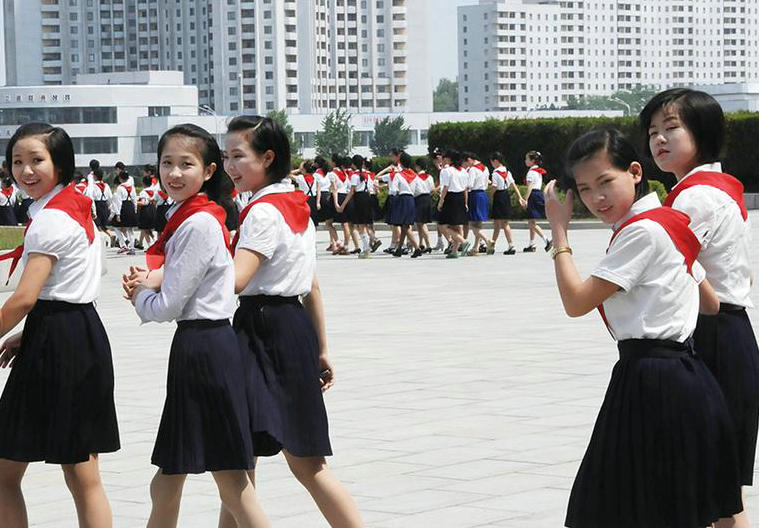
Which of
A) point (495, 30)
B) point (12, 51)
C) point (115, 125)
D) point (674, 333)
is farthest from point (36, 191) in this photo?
point (495, 30)

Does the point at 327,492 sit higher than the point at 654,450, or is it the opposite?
the point at 654,450

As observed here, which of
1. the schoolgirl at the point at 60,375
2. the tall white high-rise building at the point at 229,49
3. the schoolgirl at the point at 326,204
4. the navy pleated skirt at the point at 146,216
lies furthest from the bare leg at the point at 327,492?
the tall white high-rise building at the point at 229,49

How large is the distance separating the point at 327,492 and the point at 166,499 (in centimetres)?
51

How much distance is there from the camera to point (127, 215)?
25656 mm

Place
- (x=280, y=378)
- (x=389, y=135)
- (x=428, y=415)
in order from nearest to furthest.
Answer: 1. (x=280, y=378)
2. (x=428, y=415)
3. (x=389, y=135)

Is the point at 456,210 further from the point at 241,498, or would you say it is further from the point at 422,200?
the point at 241,498

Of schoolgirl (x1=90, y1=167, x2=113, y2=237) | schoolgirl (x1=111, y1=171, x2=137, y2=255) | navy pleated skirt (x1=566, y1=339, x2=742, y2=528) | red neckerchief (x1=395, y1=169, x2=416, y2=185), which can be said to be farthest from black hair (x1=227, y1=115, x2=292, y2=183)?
schoolgirl (x1=90, y1=167, x2=113, y2=237)

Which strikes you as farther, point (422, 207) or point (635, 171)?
point (422, 207)

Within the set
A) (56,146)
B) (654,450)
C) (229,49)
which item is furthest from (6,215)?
(229,49)

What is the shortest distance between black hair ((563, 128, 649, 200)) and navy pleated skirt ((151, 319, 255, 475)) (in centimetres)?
122

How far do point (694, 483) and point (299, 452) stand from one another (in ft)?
4.31

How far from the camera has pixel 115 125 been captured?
113 m

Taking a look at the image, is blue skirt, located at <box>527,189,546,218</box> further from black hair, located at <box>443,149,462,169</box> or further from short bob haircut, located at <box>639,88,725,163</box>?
short bob haircut, located at <box>639,88,725,163</box>

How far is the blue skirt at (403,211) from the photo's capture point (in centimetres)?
2206
